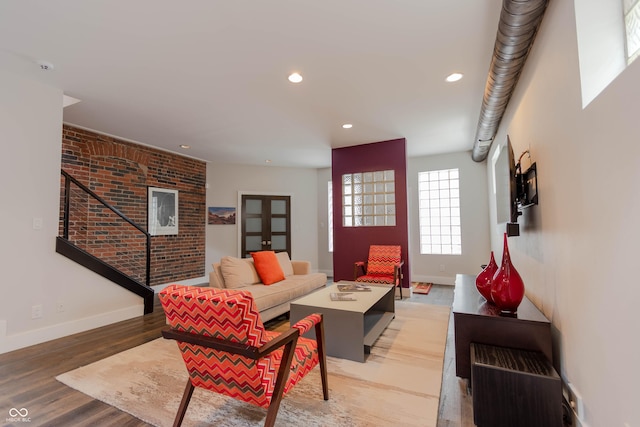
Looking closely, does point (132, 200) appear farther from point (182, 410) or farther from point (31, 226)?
point (182, 410)

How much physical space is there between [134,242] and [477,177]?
630cm

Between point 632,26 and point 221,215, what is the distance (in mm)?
6527

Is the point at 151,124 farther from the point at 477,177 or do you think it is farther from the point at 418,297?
the point at 477,177

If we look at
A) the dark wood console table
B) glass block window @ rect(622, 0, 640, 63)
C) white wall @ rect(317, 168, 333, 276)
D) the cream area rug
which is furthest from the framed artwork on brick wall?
glass block window @ rect(622, 0, 640, 63)

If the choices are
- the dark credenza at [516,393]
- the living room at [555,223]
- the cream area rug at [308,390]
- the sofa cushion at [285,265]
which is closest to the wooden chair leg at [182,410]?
the cream area rug at [308,390]

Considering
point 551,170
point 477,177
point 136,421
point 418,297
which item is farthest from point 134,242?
point 477,177

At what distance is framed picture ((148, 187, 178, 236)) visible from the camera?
537cm

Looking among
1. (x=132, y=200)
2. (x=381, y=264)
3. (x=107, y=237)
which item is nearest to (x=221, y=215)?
(x=132, y=200)

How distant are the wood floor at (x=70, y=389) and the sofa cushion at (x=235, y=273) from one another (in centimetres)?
61

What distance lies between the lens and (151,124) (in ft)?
14.1

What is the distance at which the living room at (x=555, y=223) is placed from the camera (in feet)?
3.73

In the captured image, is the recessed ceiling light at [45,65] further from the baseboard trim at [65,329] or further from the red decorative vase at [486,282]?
the red decorative vase at [486,282]

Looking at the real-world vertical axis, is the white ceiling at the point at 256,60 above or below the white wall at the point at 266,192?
above

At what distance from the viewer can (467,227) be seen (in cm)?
587
